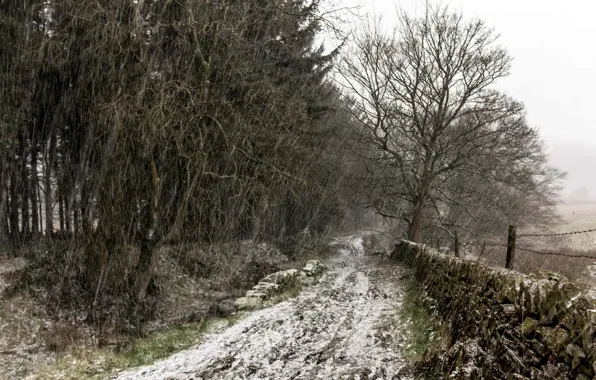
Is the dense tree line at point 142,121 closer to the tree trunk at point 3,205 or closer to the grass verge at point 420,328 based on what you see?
the tree trunk at point 3,205

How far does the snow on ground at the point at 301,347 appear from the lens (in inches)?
259

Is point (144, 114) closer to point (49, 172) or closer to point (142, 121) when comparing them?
point (142, 121)

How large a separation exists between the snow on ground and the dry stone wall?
1118 millimetres

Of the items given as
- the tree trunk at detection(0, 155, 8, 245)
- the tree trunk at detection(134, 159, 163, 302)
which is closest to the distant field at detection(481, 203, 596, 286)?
the tree trunk at detection(134, 159, 163, 302)

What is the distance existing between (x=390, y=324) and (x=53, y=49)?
11497 mm

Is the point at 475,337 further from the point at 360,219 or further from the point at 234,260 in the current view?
the point at 360,219

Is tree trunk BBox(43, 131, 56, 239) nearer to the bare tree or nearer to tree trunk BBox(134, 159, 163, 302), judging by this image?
tree trunk BBox(134, 159, 163, 302)

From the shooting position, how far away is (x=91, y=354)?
808cm

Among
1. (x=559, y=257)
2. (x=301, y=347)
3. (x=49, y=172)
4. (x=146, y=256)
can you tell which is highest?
(x=49, y=172)

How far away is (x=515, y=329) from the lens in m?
4.64

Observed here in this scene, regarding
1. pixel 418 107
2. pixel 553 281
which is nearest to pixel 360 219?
pixel 418 107

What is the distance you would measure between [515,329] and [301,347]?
13.8 feet

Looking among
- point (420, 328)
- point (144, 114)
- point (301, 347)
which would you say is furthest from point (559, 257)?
point (144, 114)

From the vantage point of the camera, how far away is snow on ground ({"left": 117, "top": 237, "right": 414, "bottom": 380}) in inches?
259
